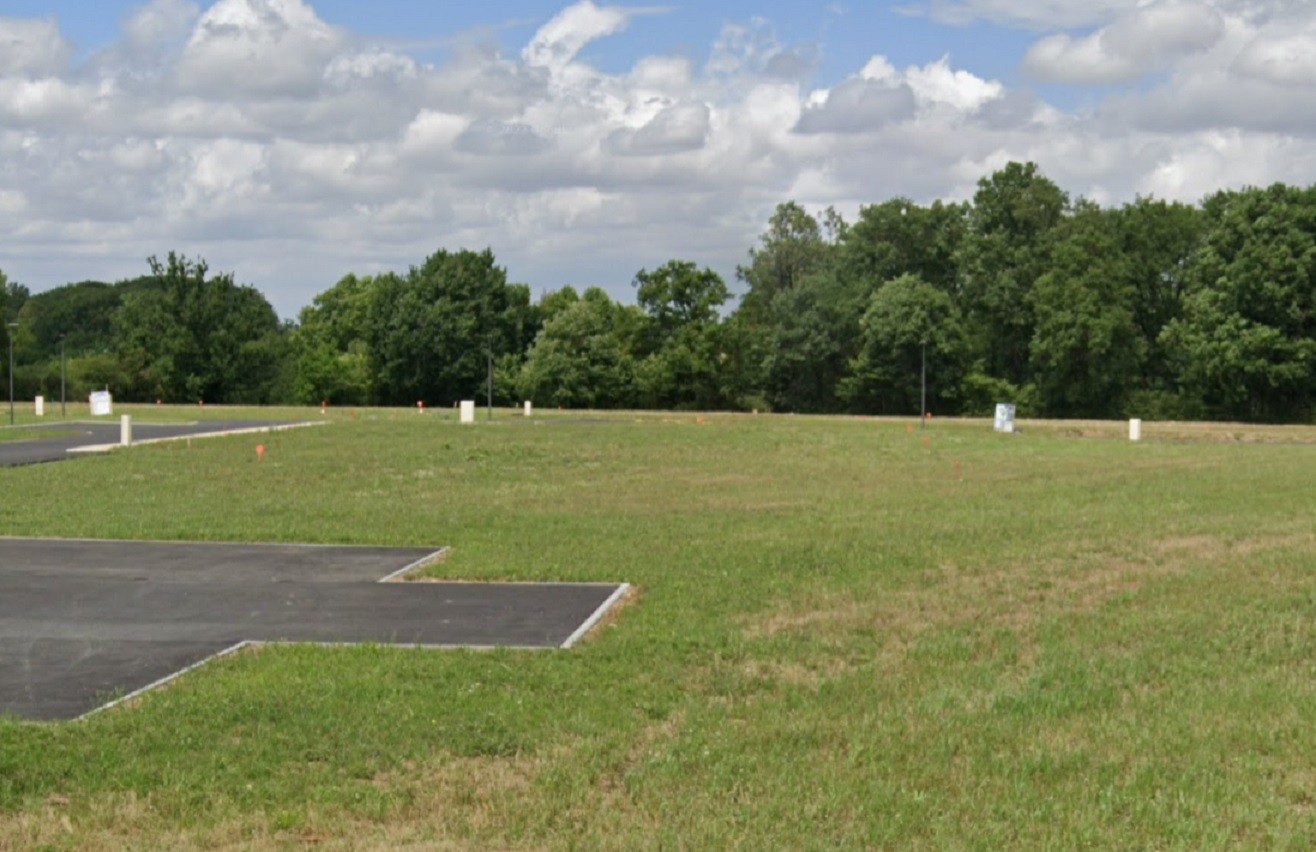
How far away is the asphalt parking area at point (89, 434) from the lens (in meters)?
34.4

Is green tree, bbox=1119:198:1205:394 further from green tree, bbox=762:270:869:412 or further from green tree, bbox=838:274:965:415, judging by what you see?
green tree, bbox=762:270:869:412

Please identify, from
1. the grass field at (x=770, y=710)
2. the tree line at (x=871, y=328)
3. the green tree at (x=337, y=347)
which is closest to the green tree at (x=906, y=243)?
the tree line at (x=871, y=328)

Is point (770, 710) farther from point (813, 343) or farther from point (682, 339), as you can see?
point (682, 339)

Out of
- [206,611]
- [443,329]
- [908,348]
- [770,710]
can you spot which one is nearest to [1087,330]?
[908,348]

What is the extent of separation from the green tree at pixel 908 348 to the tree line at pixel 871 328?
0.13 m

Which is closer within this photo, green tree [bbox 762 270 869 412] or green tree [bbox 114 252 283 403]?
green tree [bbox 762 270 869 412]

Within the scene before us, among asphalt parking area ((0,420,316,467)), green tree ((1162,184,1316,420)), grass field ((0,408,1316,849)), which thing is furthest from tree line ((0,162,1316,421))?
grass field ((0,408,1316,849))

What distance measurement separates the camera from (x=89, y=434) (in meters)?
44.6

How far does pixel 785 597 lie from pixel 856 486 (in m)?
14.8

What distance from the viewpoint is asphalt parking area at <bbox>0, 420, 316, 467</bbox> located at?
1353 inches

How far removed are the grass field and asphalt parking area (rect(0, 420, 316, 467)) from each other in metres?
15.1

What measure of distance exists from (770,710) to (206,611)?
616 cm

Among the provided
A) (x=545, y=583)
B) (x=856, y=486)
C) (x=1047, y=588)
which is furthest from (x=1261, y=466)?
(x=545, y=583)

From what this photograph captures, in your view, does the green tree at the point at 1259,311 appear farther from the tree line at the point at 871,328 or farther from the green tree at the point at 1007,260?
the green tree at the point at 1007,260
